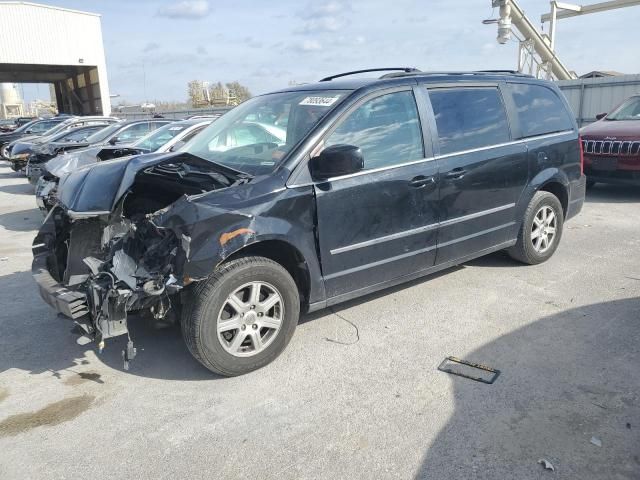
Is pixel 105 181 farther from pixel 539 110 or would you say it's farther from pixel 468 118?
pixel 539 110

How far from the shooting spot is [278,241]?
360 centimetres

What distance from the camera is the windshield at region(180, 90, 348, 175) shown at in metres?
3.86

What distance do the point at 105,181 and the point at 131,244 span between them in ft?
2.17

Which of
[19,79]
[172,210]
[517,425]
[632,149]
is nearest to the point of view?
[517,425]

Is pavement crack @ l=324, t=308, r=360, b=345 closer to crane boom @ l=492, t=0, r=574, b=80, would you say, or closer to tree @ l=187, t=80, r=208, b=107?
crane boom @ l=492, t=0, r=574, b=80

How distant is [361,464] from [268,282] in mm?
1342

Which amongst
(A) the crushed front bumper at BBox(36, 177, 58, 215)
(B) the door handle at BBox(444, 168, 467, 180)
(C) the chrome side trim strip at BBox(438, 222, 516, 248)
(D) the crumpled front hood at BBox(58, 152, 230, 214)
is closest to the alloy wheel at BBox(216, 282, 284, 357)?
(D) the crumpled front hood at BBox(58, 152, 230, 214)

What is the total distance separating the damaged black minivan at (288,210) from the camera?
3.30m

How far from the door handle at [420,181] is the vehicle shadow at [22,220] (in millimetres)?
6707

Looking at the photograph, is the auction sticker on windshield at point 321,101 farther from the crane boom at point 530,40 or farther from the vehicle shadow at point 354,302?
the crane boom at point 530,40

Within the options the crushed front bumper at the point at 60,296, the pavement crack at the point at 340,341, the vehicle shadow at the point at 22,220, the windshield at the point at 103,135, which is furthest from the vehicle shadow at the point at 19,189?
the pavement crack at the point at 340,341

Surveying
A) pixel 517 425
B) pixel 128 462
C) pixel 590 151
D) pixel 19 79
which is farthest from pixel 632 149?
pixel 19 79

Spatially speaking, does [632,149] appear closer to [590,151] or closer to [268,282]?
[590,151]

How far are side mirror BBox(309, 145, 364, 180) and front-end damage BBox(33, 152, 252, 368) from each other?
20.2 inches
